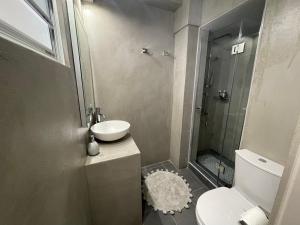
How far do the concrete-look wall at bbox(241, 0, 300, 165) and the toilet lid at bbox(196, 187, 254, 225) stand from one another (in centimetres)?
46

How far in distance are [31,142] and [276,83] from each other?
1.53 metres

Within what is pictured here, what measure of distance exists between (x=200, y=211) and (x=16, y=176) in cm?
121

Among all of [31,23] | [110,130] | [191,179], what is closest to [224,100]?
[191,179]

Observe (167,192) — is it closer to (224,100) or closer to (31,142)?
(224,100)

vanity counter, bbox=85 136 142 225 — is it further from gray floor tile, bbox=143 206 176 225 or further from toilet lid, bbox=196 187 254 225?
toilet lid, bbox=196 187 254 225

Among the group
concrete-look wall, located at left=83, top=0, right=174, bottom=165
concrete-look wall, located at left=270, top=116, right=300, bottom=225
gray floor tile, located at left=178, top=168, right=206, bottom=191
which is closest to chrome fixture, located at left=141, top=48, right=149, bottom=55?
concrete-look wall, located at left=83, top=0, right=174, bottom=165

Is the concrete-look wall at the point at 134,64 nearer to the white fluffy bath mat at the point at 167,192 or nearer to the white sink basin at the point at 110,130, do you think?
the white sink basin at the point at 110,130

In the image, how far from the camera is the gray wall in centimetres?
29

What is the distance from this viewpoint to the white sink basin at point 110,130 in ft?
4.38

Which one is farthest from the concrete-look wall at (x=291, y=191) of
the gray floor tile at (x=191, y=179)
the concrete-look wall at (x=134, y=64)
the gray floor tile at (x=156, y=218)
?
the concrete-look wall at (x=134, y=64)

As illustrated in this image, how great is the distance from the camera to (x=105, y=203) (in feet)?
3.91

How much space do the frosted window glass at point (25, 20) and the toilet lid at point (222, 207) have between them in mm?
1477

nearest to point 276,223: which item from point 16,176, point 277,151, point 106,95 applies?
point 277,151

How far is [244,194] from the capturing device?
1192 mm
